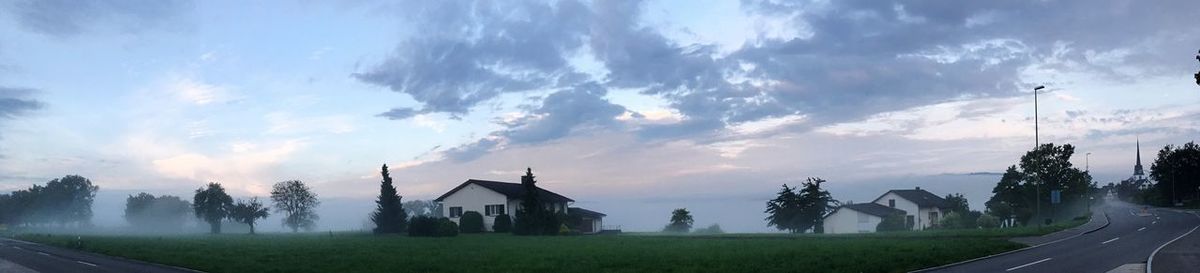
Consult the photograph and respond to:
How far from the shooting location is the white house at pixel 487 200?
7744 cm

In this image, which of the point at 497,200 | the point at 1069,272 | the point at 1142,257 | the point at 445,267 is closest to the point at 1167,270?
the point at 1069,272

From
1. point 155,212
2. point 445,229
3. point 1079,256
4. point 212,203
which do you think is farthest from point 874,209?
point 155,212

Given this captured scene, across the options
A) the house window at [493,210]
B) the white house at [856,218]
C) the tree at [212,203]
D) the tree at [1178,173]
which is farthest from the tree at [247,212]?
the tree at [1178,173]

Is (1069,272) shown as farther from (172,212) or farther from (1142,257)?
(172,212)

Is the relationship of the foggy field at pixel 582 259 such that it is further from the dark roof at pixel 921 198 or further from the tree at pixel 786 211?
the dark roof at pixel 921 198

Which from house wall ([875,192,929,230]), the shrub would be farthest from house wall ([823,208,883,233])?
the shrub

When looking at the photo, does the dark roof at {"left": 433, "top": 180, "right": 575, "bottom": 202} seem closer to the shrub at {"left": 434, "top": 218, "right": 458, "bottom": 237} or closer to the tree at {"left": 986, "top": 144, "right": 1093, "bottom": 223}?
the shrub at {"left": 434, "top": 218, "right": 458, "bottom": 237}

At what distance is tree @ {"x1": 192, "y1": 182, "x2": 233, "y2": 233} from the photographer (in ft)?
317

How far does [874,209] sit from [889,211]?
218 cm

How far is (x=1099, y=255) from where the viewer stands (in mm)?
32469

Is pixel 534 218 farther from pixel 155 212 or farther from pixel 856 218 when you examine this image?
pixel 155 212

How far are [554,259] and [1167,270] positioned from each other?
869 inches

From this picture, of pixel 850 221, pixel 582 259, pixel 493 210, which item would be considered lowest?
pixel 850 221

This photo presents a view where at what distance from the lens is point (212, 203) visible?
3792 inches
